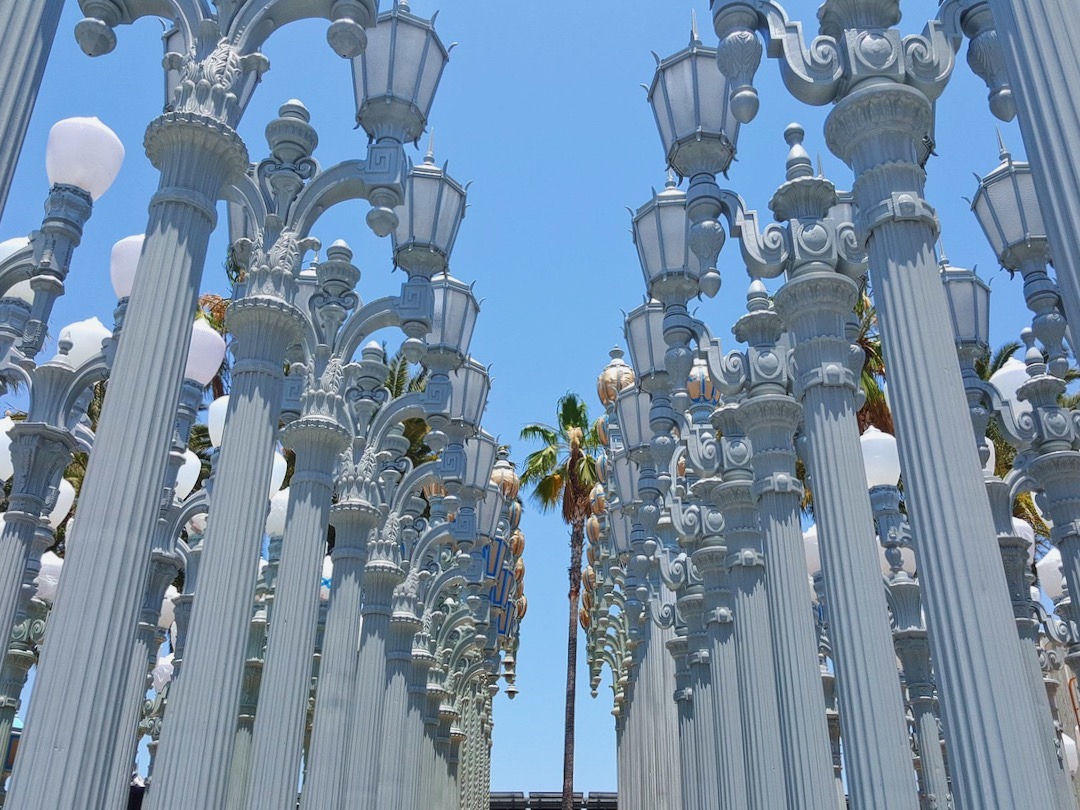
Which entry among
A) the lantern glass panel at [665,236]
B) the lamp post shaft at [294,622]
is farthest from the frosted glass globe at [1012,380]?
the lamp post shaft at [294,622]

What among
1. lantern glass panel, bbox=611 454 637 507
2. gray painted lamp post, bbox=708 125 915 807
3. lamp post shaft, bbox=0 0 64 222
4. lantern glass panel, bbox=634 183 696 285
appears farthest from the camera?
lantern glass panel, bbox=611 454 637 507

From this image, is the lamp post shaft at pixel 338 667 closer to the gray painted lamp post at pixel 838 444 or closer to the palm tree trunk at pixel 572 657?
the gray painted lamp post at pixel 838 444

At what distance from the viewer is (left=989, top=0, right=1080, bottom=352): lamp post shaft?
402cm

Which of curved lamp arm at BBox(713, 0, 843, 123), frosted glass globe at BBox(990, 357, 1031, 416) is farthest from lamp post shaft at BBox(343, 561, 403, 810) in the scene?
curved lamp arm at BBox(713, 0, 843, 123)

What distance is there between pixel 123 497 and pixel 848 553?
15.6 ft

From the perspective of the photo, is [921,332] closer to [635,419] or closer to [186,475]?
[635,419]

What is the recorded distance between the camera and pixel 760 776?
10242 mm

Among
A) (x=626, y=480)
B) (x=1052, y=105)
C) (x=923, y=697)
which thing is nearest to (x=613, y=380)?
(x=626, y=480)

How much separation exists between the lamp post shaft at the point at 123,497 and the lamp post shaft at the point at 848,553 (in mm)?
4509

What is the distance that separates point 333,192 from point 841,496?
16.4 ft

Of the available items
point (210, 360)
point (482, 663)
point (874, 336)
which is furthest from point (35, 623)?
point (874, 336)

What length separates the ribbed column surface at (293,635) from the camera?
30.8ft

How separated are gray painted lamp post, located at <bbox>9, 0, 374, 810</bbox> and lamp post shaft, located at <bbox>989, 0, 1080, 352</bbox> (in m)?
4.70

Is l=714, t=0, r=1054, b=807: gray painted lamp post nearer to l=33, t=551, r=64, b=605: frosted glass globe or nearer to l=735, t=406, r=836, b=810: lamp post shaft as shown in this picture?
l=735, t=406, r=836, b=810: lamp post shaft
